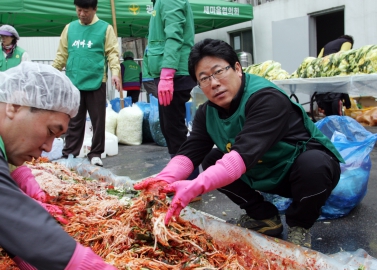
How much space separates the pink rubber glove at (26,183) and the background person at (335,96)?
648 cm

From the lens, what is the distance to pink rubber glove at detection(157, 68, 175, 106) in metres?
3.67

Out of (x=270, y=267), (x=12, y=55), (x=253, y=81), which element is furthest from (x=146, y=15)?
(x=270, y=267)

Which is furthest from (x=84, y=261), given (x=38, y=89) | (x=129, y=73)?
(x=129, y=73)

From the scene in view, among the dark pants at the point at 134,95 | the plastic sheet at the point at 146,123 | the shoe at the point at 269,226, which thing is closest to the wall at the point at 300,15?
the dark pants at the point at 134,95

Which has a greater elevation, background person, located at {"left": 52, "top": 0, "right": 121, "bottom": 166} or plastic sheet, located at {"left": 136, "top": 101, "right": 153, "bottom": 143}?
background person, located at {"left": 52, "top": 0, "right": 121, "bottom": 166}

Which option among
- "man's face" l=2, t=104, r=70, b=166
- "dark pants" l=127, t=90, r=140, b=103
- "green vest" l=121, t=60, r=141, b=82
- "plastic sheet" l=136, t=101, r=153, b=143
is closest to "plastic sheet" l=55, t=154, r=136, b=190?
"man's face" l=2, t=104, r=70, b=166

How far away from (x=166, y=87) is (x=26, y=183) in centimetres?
157

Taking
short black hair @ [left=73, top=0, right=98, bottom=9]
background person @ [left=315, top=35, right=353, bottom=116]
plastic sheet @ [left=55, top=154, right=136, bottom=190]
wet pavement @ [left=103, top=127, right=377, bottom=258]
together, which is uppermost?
short black hair @ [left=73, top=0, right=98, bottom=9]

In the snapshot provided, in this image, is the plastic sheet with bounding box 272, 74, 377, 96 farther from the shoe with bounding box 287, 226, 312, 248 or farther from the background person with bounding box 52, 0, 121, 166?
the shoe with bounding box 287, 226, 312, 248

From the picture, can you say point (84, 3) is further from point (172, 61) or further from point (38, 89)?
point (38, 89)

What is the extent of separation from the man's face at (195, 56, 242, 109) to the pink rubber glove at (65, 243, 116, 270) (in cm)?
136

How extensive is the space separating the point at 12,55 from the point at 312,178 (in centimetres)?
544

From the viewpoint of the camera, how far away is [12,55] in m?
6.23

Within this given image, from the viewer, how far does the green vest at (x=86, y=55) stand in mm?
5039
